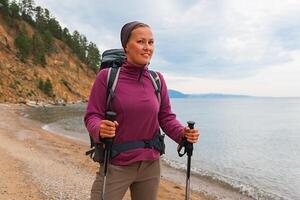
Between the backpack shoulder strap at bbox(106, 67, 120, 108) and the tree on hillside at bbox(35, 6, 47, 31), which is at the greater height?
the tree on hillside at bbox(35, 6, 47, 31)

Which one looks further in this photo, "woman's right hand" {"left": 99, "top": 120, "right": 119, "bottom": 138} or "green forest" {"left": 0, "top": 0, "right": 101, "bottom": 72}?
"green forest" {"left": 0, "top": 0, "right": 101, "bottom": 72}

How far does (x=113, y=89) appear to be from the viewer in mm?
3559

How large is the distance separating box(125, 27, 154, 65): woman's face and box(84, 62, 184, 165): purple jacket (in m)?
0.08

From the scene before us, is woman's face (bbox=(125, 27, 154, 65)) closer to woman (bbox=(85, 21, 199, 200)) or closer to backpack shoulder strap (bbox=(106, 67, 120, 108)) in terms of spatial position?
woman (bbox=(85, 21, 199, 200))

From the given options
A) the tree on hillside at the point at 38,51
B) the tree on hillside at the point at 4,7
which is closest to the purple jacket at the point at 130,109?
the tree on hillside at the point at 38,51

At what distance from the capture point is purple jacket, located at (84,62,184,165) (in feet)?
11.6

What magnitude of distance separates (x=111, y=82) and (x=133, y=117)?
15.9 inches

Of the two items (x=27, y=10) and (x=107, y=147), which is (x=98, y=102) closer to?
(x=107, y=147)

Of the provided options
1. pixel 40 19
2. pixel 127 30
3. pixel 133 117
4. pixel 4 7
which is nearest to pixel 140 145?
pixel 133 117

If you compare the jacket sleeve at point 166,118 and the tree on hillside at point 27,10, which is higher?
the tree on hillside at point 27,10

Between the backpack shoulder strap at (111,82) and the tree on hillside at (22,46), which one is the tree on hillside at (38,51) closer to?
the tree on hillside at (22,46)

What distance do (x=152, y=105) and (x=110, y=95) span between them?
43 cm

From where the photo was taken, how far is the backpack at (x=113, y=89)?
11.8 ft

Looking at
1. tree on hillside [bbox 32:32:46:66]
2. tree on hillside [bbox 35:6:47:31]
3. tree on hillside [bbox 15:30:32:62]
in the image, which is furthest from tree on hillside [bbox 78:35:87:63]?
tree on hillside [bbox 15:30:32:62]
